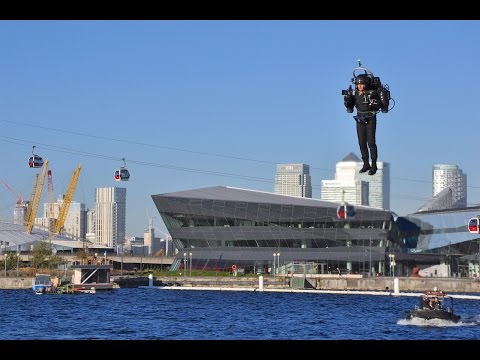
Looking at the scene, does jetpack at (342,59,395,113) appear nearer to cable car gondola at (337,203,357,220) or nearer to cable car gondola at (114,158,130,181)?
cable car gondola at (337,203,357,220)

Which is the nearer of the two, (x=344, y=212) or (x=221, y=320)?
(x=344, y=212)

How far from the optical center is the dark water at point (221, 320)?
7750 centimetres

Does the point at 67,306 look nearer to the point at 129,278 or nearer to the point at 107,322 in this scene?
the point at 107,322

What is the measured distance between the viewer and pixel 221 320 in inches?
3797

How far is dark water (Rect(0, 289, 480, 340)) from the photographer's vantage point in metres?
77.5

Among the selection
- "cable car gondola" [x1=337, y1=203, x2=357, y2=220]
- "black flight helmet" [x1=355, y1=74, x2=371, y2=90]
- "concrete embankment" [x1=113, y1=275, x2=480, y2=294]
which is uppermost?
"black flight helmet" [x1=355, y1=74, x2=371, y2=90]

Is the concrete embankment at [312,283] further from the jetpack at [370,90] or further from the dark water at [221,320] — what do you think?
the jetpack at [370,90]

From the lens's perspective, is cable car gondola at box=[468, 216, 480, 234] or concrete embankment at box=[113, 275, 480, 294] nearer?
cable car gondola at box=[468, 216, 480, 234]

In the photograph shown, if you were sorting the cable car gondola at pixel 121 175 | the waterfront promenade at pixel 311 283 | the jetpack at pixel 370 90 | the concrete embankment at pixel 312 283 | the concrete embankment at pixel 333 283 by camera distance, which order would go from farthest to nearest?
1. the waterfront promenade at pixel 311 283
2. the concrete embankment at pixel 312 283
3. the concrete embankment at pixel 333 283
4. the cable car gondola at pixel 121 175
5. the jetpack at pixel 370 90

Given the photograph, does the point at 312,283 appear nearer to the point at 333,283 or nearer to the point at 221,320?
the point at 333,283

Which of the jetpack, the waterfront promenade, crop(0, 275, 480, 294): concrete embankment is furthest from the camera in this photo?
the waterfront promenade

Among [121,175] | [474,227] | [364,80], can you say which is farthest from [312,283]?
[364,80]

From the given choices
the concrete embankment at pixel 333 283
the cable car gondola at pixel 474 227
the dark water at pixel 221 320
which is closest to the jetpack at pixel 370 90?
the dark water at pixel 221 320

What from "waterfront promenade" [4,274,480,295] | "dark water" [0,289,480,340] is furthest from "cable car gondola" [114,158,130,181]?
"waterfront promenade" [4,274,480,295]
